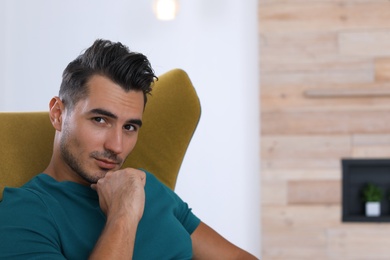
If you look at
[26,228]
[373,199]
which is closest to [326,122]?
[373,199]

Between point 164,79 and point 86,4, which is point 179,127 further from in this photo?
point 86,4

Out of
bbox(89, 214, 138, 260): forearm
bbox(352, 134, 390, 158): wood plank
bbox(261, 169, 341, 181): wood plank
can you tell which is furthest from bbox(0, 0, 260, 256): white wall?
bbox(89, 214, 138, 260): forearm

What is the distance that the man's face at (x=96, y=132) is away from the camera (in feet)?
5.68

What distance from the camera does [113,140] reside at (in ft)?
5.70

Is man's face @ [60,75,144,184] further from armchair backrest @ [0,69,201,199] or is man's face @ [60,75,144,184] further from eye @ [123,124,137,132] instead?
armchair backrest @ [0,69,201,199]

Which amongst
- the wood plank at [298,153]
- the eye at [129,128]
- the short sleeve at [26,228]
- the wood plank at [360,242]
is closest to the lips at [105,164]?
the eye at [129,128]

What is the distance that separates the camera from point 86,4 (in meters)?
4.37

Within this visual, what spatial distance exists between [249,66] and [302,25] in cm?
40

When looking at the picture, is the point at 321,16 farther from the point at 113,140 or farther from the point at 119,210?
the point at 119,210

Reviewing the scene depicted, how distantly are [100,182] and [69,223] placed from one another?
14 cm

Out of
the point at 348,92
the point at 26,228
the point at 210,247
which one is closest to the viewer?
the point at 26,228

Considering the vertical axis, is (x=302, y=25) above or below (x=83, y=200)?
above

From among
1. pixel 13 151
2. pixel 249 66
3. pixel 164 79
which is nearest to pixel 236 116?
pixel 249 66

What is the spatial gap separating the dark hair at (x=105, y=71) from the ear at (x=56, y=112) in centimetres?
2
